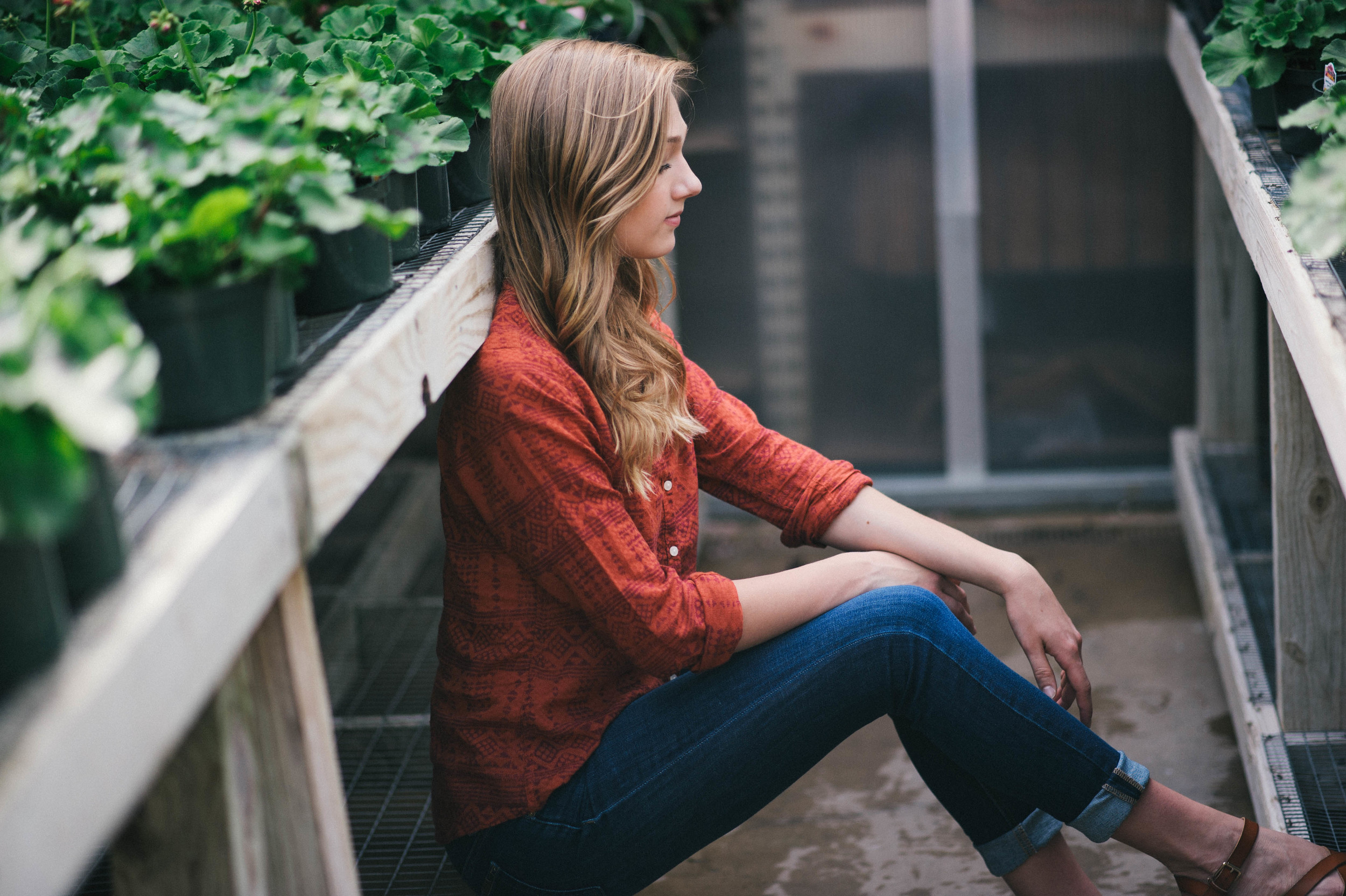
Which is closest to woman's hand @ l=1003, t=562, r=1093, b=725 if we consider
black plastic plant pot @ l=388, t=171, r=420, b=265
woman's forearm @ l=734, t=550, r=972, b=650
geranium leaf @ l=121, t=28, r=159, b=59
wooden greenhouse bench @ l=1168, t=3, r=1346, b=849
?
woman's forearm @ l=734, t=550, r=972, b=650

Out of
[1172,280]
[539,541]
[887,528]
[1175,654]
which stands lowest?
[1175,654]

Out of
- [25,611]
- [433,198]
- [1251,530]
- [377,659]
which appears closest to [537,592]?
[433,198]

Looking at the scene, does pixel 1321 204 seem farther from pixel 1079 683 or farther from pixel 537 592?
pixel 537 592

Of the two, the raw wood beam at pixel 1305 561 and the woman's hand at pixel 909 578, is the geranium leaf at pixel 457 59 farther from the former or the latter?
the raw wood beam at pixel 1305 561

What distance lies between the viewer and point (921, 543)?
1578 mm

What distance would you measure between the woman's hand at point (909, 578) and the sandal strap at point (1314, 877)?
1.54 ft

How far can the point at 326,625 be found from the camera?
96.7 inches

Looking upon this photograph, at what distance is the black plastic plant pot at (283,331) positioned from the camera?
983 mm

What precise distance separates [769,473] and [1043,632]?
401 millimetres

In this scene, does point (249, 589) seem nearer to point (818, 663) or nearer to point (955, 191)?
point (818, 663)

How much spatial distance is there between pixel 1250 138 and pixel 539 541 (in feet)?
4.03

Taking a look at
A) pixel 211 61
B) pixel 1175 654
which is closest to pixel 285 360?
pixel 211 61

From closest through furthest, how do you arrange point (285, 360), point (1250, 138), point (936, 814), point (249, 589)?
point (249, 589) → point (285, 360) → point (1250, 138) → point (936, 814)

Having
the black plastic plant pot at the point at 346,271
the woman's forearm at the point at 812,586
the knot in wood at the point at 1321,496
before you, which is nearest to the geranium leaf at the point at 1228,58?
the knot in wood at the point at 1321,496
